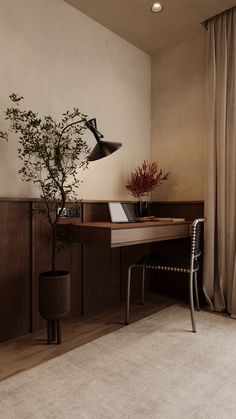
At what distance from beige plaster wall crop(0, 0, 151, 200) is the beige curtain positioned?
0.76 m

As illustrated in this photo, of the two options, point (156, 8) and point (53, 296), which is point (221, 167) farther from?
point (53, 296)

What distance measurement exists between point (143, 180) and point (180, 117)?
775 millimetres

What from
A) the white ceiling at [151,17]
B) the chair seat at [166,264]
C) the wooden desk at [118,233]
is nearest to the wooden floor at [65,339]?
the chair seat at [166,264]

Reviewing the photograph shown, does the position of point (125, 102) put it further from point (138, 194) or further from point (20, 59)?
point (20, 59)

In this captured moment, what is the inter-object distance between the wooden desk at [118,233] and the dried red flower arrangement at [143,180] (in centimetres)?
53

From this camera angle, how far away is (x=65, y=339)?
6.55 feet

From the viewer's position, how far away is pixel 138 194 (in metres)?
2.85

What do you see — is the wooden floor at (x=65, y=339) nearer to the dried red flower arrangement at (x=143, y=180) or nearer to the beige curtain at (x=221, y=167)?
the beige curtain at (x=221, y=167)

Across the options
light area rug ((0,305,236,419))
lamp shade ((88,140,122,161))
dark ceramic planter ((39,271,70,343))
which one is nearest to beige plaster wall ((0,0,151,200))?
lamp shade ((88,140,122,161))

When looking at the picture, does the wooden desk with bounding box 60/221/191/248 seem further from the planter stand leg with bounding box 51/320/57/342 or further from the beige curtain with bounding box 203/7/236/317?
the planter stand leg with bounding box 51/320/57/342

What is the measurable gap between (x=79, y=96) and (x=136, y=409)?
220 centimetres

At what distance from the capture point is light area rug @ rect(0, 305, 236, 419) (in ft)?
4.24

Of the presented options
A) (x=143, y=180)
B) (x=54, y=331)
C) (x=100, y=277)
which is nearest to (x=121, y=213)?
(x=143, y=180)

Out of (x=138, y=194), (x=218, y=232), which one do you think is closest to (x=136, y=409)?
(x=218, y=232)
